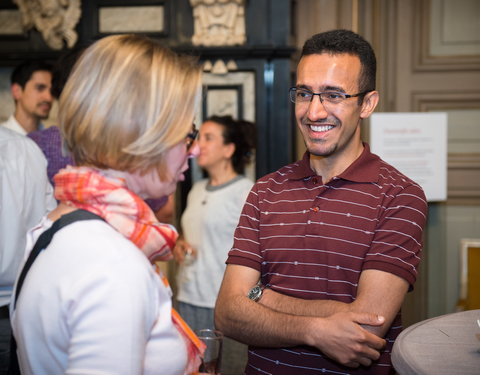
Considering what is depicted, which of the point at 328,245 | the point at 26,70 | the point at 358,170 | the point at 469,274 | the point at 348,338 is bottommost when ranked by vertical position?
the point at 469,274

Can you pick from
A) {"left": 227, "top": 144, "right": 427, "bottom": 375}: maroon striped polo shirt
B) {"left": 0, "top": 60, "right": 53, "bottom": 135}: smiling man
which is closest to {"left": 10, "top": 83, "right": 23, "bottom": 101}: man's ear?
{"left": 0, "top": 60, "right": 53, "bottom": 135}: smiling man

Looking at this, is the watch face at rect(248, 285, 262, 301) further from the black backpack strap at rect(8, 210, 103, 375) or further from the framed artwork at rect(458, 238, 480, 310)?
the framed artwork at rect(458, 238, 480, 310)

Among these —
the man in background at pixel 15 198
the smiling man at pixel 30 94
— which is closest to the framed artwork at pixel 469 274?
the man in background at pixel 15 198

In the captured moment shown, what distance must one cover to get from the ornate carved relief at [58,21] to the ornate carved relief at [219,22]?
806mm

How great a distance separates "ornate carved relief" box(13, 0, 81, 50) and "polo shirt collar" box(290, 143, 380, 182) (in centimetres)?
254

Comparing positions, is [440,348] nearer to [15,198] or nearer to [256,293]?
[256,293]

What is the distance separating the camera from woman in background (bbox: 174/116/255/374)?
11.6ft

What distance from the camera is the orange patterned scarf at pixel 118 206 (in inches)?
42.7

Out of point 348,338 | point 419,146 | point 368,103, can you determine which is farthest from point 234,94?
point 348,338

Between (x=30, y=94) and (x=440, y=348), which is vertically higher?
(x=30, y=94)

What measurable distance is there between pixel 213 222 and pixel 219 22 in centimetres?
130

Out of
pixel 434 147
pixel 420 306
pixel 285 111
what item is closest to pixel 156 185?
pixel 285 111

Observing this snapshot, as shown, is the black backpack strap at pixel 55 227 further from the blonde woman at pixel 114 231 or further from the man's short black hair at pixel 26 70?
the man's short black hair at pixel 26 70

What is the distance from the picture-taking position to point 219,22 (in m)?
3.84
